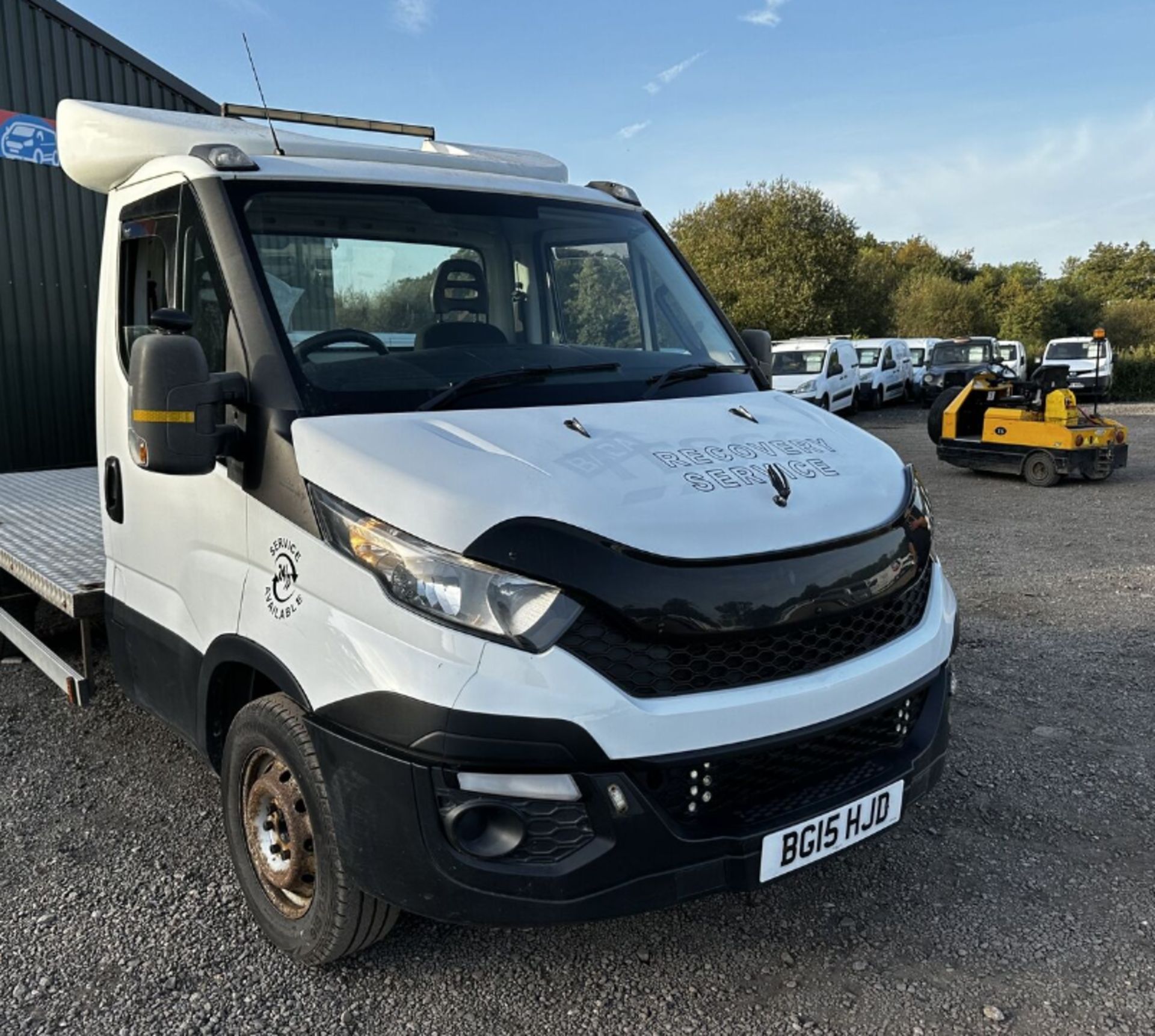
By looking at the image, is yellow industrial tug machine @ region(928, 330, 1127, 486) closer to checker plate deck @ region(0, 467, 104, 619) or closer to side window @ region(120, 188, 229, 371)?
checker plate deck @ region(0, 467, 104, 619)

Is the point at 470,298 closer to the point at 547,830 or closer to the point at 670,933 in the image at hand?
the point at 547,830

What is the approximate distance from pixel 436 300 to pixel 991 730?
3151 millimetres

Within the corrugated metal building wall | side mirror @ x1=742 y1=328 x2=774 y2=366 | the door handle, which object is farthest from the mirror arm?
the corrugated metal building wall

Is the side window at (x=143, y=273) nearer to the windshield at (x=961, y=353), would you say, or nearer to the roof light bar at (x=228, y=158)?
the roof light bar at (x=228, y=158)

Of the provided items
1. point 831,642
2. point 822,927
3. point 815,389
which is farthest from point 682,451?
point 815,389

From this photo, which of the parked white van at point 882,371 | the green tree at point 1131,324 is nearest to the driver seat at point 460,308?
the parked white van at point 882,371

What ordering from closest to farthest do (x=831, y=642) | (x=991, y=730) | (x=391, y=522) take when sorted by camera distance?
1. (x=391, y=522)
2. (x=831, y=642)
3. (x=991, y=730)

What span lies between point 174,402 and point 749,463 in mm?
1530

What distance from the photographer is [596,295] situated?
372 cm

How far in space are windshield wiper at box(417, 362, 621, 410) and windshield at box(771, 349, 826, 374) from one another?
58.2ft

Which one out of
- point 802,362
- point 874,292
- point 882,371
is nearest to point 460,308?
point 802,362

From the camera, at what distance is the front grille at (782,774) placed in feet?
7.66

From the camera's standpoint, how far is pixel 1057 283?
55.7 metres

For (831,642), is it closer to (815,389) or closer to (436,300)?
(436,300)
